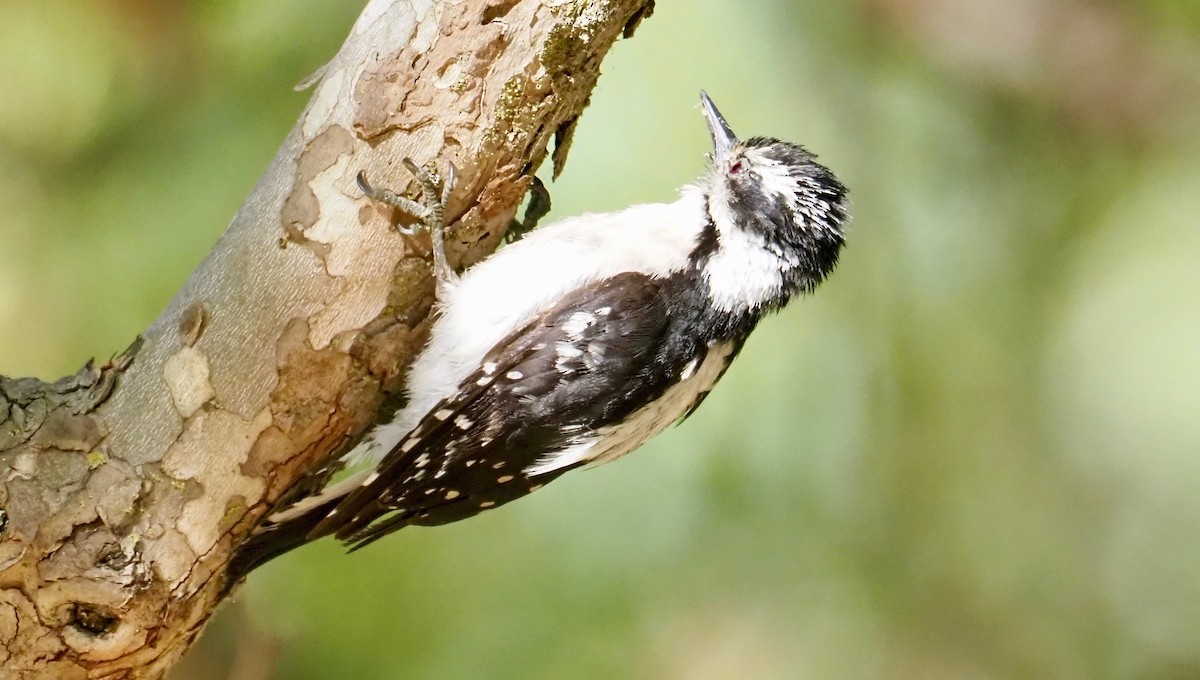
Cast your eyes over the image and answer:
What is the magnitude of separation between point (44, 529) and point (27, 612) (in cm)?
17

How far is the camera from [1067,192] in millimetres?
2592

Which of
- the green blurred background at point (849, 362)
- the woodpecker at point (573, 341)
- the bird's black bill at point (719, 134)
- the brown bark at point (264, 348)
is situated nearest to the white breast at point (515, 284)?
the woodpecker at point (573, 341)

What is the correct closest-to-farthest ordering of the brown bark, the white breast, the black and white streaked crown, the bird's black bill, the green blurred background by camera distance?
the brown bark
the white breast
the black and white streaked crown
the bird's black bill
the green blurred background

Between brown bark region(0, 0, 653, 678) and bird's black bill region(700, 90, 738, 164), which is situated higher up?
bird's black bill region(700, 90, 738, 164)

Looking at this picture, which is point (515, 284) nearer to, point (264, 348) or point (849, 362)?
point (264, 348)

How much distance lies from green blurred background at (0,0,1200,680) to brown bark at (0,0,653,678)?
869 mm

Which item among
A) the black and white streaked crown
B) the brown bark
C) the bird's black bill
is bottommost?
the brown bark

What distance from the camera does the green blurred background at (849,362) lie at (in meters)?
2.46

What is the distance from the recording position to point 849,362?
2.67 meters

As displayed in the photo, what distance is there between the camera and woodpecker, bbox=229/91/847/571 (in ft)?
5.86

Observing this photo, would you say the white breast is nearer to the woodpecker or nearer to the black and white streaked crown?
the woodpecker

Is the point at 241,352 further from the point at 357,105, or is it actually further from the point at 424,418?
the point at 357,105

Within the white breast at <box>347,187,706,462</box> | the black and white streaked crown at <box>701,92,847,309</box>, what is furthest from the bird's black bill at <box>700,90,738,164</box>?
the white breast at <box>347,187,706,462</box>

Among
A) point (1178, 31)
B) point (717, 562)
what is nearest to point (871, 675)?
point (717, 562)
